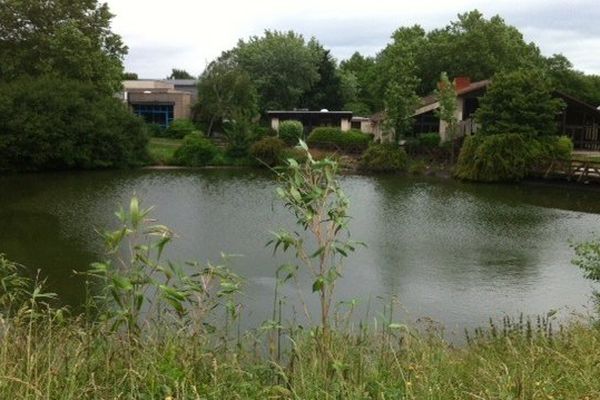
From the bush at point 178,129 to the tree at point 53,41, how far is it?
9.93m

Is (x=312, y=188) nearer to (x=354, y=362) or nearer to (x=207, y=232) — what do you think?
(x=354, y=362)

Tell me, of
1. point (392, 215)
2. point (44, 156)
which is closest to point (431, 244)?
point (392, 215)

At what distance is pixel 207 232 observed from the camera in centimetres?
1791

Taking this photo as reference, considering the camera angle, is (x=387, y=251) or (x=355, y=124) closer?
(x=387, y=251)

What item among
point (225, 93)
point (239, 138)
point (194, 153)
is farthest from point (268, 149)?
point (225, 93)

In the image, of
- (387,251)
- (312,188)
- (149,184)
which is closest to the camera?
(312,188)

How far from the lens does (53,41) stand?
3406 centimetres

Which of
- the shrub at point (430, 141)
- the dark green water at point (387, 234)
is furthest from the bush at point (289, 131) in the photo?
the dark green water at point (387, 234)

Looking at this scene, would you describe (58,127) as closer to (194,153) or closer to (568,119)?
(194,153)

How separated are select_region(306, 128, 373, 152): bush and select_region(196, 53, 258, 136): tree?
5212mm

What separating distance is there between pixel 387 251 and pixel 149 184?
52.3 ft

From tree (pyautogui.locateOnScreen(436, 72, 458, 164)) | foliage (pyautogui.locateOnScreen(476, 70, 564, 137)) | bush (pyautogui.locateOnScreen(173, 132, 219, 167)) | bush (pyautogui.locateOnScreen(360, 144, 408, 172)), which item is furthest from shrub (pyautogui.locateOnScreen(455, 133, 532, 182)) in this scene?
bush (pyautogui.locateOnScreen(173, 132, 219, 167))

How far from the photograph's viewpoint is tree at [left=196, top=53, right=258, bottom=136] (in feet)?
147

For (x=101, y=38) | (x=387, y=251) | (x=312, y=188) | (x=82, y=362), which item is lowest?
(x=387, y=251)
